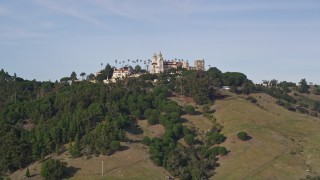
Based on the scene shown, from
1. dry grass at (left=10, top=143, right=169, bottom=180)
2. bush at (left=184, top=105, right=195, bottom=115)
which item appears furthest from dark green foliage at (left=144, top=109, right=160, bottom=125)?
dry grass at (left=10, top=143, right=169, bottom=180)

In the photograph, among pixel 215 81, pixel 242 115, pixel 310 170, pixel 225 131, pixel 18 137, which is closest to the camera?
pixel 310 170

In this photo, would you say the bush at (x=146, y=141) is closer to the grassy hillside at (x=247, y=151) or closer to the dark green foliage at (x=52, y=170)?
the grassy hillside at (x=247, y=151)

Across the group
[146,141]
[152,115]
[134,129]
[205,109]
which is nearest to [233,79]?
A: [205,109]

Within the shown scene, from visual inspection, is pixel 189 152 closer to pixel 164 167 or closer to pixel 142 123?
pixel 164 167

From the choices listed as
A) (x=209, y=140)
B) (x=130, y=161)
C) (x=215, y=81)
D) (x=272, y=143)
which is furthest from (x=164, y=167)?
(x=215, y=81)

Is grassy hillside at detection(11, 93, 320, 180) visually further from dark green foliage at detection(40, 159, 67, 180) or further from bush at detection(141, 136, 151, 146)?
dark green foliage at detection(40, 159, 67, 180)
